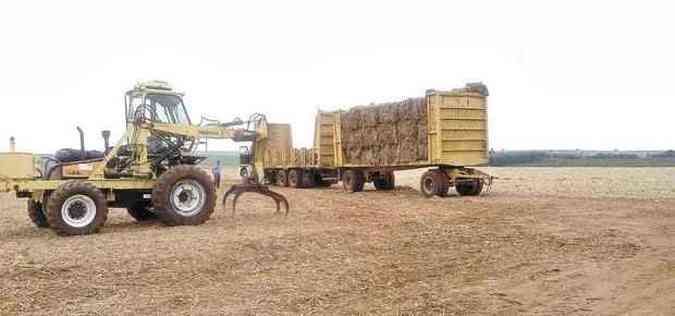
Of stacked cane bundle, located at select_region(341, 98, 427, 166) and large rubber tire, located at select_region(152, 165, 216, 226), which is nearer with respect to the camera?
large rubber tire, located at select_region(152, 165, 216, 226)

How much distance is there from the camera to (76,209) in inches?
455

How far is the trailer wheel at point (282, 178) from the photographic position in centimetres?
3061

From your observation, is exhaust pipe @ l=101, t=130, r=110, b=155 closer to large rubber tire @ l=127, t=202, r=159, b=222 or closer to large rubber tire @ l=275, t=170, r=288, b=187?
large rubber tire @ l=127, t=202, r=159, b=222

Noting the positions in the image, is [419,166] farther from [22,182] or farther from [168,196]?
[22,182]

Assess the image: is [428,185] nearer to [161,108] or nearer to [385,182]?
[385,182]

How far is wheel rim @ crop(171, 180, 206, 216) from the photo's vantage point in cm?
1265

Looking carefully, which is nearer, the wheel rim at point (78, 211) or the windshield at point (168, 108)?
the wheel rim at point (78, 211)

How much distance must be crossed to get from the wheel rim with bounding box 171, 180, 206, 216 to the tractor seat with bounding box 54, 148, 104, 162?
1720 mm

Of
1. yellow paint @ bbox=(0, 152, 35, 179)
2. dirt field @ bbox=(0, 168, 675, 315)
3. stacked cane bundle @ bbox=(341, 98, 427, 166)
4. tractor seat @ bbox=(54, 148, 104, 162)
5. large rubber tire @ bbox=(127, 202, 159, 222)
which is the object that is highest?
stacked cane bundle @ bbox=(341, 98, 427, 166)

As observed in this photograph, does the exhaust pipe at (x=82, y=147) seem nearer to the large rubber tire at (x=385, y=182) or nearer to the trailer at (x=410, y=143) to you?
the trailer at (x=410, y=143)

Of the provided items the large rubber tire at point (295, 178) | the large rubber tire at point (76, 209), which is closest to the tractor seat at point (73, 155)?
the large rubber tire at point (76, 209)

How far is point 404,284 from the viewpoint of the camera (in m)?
7.31

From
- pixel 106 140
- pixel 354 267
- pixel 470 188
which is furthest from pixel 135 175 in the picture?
pixel 470 188

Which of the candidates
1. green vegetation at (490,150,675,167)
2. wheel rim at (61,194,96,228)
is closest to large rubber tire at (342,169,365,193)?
wheel rim at (61,194,96,228)
